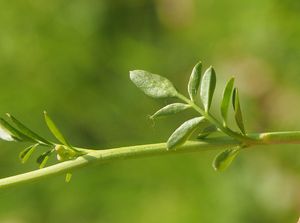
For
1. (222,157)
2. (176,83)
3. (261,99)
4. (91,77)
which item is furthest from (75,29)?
(222,157)

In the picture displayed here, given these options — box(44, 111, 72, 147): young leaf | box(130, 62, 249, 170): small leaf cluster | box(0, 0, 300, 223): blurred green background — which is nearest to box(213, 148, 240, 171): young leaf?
box(130, 62, 249, 170): small leaf cluster

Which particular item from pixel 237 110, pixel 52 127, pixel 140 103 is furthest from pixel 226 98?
pixel 140 103

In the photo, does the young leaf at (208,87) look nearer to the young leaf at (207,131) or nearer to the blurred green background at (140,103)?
the young leaf at (207,131)

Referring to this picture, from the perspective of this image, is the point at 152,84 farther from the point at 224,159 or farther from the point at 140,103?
the point at 140,103

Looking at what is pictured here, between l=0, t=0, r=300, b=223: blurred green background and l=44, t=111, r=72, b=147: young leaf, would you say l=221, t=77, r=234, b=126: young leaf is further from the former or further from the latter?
l=0, t=0, r=300, b=223: blurred green background

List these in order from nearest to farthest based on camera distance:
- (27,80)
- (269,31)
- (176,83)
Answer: (269,31) < (27,80) < (176,83)

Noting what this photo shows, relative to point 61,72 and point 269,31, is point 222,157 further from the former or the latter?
point 61,72

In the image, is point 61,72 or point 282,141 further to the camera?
point 61,72

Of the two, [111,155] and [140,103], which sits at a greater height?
[111,155]
